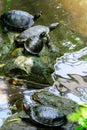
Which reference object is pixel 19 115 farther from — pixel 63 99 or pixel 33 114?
pixel 63 99

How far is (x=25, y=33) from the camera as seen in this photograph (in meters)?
5.47

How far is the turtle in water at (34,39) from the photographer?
16.8ft

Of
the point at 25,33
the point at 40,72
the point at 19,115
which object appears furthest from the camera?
the point at 25,33

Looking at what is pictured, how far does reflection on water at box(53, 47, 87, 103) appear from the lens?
14.5 ft

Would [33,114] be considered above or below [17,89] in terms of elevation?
above

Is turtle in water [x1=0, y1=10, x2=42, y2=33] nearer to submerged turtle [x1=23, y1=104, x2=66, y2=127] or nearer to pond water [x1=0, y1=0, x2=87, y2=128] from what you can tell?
pond water [x1=0, y1=0, x2=87, y2=128]

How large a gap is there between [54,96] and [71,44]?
2.00m

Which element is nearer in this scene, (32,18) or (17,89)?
(17,89)

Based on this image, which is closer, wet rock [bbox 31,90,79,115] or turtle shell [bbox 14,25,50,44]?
wet rock [bbox 31,90,79,115]

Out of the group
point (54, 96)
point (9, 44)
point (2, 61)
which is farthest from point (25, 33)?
point (54, 96)

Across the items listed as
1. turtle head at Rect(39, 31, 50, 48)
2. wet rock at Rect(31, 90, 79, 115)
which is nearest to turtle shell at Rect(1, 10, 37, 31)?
turtle head at Rect(39, 31, 50, 48)

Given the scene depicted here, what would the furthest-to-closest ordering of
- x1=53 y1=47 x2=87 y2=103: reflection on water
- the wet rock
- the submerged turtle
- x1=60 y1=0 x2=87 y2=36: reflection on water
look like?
x1=60 y1=0 x2=87 y2=36: reflection on water
x1=53 y1=47 x2=87 y2=103: reflection on water
the wet rock
the submerged turtle

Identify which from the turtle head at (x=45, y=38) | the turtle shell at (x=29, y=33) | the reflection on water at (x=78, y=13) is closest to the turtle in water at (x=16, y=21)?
the turtle shell at (x=29, y=33)

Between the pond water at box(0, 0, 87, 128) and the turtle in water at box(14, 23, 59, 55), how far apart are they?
31 cm
